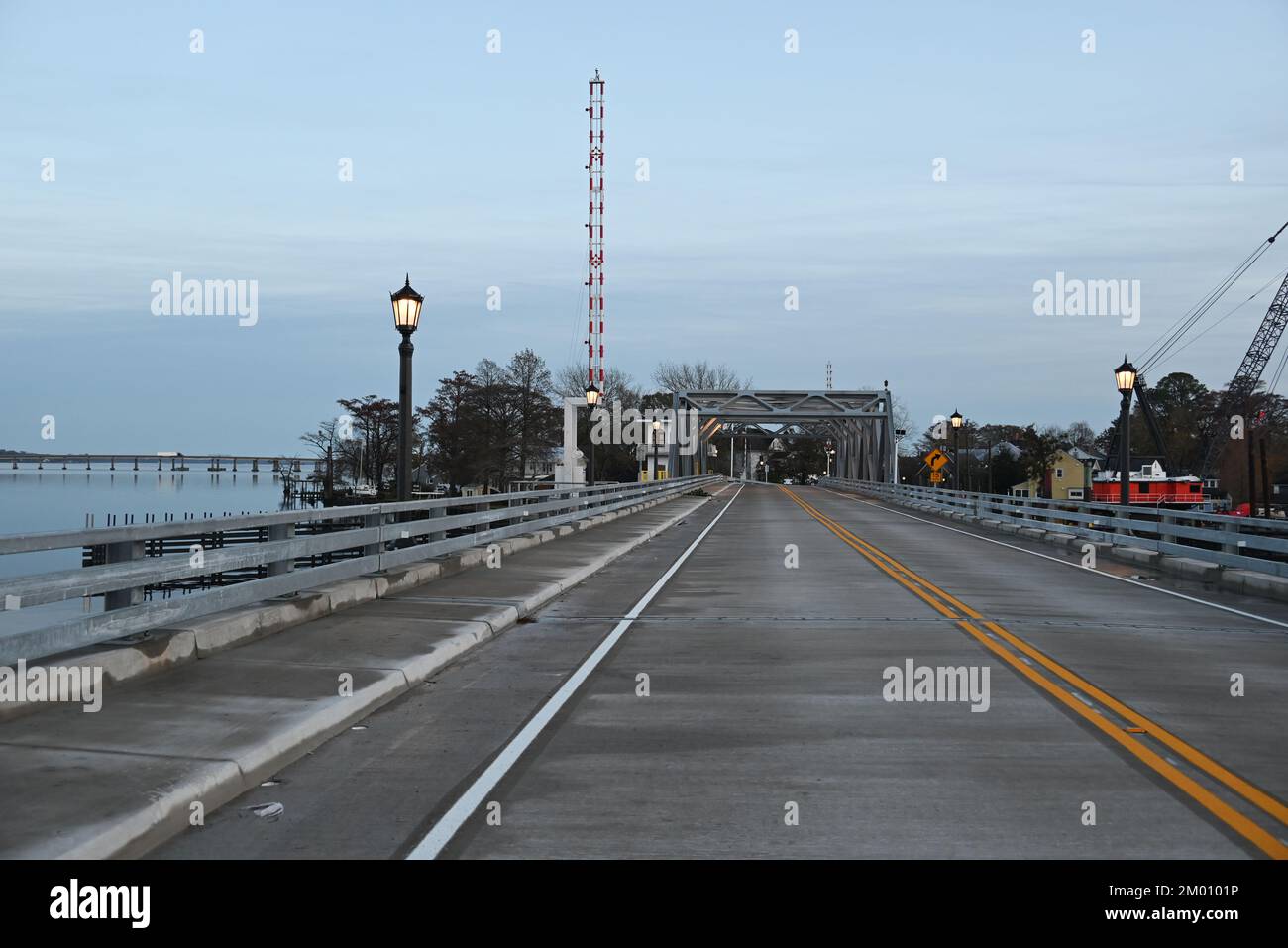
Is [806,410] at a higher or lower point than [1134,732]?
higher

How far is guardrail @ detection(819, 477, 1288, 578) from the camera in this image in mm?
17797

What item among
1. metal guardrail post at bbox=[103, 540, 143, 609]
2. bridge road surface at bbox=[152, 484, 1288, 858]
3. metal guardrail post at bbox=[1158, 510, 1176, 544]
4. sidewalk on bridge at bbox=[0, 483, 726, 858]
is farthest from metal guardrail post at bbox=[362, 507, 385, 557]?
metal guardrail post at bbox=[1158, 510, 1176, 544]

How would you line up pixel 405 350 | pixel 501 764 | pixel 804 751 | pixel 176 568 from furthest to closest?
pixel 405 350, pixel 176 568, pixel 804 751, pixel 501 764

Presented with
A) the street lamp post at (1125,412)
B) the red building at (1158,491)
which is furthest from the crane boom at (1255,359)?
the street lamp post at (1125,412)

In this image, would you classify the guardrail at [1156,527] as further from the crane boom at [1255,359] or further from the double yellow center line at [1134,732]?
the crane boom at [1255,359]

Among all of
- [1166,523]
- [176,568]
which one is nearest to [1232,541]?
[1166,523]

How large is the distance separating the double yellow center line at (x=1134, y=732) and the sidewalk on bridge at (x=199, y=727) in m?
5.14

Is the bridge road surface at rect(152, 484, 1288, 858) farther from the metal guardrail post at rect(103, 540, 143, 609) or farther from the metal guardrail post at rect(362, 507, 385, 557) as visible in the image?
the metal guardrail post at rect(362, 507, 385, 557)

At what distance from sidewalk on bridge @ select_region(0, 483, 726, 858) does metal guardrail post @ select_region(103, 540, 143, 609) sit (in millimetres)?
606

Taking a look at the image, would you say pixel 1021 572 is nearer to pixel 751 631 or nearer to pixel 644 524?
pixel 751 631

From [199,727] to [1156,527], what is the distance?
66.1 ft

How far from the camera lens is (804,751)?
286 inches

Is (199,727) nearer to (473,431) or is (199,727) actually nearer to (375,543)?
(375,543)

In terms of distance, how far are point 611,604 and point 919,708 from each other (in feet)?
23.4
